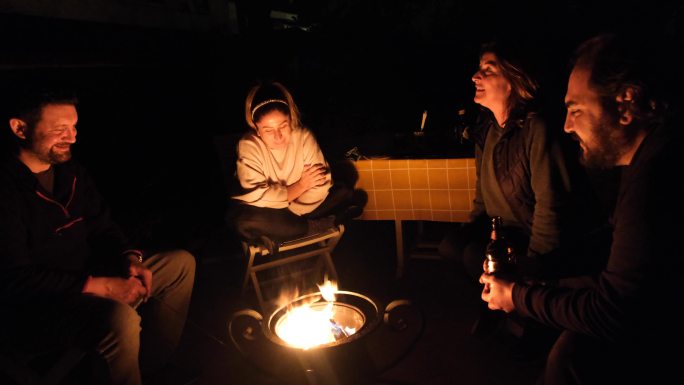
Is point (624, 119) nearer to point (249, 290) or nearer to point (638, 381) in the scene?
point (638, 381)

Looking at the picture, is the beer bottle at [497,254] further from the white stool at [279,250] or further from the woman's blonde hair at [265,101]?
the woman's blonde hair at [265,101]

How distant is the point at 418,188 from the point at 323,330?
159 cm

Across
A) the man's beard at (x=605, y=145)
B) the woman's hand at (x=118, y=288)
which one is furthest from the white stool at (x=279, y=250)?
the man's beard at (x=605, y=145)

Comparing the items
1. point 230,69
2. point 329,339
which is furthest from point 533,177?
point 230,69

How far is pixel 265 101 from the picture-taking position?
3506 mm

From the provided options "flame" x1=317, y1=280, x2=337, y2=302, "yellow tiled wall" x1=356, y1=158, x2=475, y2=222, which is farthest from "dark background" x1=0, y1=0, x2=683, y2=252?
"flame" x1=317, y1=280, x2=337, y2=302

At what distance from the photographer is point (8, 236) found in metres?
2.28

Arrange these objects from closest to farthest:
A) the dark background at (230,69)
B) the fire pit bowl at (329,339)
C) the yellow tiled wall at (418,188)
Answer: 1. the fire pit bowl at (329,339)
2. the yellow tiled wall at (418,188)
3. the dark background at (230,69)

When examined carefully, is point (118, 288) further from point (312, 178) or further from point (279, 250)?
point (312, 178)

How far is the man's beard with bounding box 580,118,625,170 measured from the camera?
167cm

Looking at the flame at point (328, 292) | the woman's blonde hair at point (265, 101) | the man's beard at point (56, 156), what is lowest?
the flame at point (328, 292)

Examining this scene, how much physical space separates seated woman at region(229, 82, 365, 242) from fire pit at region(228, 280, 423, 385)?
2.94 feet

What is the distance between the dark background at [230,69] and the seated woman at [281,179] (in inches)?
23.4

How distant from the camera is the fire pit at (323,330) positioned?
A: 2375 millimetres
